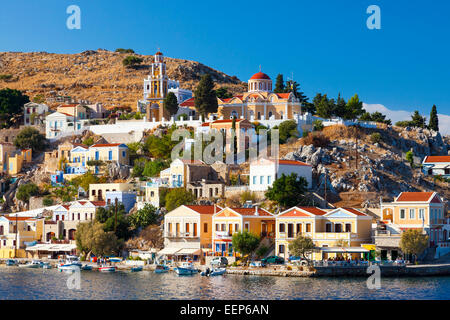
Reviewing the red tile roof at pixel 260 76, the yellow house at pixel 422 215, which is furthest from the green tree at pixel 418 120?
the yellow house at pixel 422 215

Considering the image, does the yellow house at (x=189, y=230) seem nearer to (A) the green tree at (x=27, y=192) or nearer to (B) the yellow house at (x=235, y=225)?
(B) the yellow house at (x=235, y=225)

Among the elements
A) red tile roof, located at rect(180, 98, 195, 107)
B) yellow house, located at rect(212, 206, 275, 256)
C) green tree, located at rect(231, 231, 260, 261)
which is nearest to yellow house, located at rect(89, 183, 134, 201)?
yellow house, located at rect(212, 206, 275, 256)

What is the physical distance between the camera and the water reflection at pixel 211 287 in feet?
164

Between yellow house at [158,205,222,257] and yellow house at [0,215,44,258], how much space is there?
50.9 ft

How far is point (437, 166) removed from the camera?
90.2m

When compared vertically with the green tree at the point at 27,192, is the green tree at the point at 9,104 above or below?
above

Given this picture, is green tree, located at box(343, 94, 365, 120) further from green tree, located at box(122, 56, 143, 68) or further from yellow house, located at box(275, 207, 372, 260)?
green tree, located at box(122, 56, 143, 68)

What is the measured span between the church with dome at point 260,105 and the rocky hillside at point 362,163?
19.9 ft

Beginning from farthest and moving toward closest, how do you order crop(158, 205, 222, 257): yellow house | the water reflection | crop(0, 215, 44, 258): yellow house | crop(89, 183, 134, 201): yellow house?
1. crop(89, 183, 134, 201): yellow house
2. crop(0, 215, 44, 258): yellow house
3. crop(158, 205, 222, 257): yellow house
4. the water reflection

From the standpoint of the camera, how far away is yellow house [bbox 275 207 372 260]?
6425 cm

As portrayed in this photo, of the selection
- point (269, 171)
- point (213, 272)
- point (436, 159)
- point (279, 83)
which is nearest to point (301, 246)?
point (213, 272)

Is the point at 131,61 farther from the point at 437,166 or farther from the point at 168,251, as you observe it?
the point at 168,251
